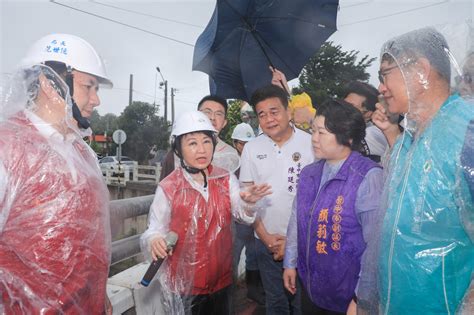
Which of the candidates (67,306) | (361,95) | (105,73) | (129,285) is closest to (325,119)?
(361,95)

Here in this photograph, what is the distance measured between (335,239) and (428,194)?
29.8 inches

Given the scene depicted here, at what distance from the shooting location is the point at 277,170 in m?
2.95

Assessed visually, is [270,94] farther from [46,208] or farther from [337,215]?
[46,208]

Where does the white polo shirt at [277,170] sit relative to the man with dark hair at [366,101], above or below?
below

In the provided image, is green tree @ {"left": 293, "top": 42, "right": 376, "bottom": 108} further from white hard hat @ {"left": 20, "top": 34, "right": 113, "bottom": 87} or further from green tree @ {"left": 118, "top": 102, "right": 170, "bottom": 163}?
white hard hat @ {"left": 20, "top": 34, "right": 113, "bottom": 87}

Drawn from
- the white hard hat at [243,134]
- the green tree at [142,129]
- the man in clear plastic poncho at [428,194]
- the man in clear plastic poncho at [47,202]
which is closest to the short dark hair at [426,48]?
the man in clear plastic poncho at [428,194]

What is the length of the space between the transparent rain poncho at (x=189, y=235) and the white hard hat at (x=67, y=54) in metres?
0.90

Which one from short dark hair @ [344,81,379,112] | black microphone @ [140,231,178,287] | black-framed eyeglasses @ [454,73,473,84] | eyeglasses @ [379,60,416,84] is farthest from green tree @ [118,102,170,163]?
black-framed eyeglasses @ [454,73,473,84]

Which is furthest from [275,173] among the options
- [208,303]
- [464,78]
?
[464,78]

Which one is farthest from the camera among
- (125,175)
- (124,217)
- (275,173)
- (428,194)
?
(125,175)

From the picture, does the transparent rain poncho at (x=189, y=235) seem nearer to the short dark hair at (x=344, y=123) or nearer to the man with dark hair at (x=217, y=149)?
the man with dark hair at (x=217, y=149)

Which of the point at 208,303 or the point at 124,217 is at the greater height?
the point at 124,217

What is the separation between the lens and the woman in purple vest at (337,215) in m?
1.96

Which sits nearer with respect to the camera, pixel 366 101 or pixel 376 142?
pixel 366 101
